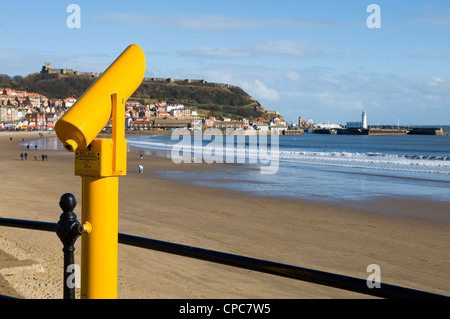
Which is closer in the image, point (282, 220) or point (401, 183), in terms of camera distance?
point (282, 220)

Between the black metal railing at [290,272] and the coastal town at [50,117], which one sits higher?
the coastal town at [50,117]

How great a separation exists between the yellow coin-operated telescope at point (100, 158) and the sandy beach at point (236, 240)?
14.4ft

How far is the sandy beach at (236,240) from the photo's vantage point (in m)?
7.29

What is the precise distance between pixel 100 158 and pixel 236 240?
949cm

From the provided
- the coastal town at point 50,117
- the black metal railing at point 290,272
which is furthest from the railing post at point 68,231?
the coastal town at point 50,117

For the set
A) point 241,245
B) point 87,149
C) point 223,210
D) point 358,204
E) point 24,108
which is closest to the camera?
point 87,149

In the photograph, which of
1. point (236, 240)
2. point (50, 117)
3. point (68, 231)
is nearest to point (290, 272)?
point (68, 231)

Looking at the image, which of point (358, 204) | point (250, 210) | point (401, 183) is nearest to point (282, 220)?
point (250, 210)

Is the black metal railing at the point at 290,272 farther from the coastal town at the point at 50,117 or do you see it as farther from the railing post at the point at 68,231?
the coastal town at the point at 50,117

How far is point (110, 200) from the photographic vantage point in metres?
2.14

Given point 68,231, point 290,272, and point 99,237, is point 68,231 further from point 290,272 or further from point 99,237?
point 290,272
